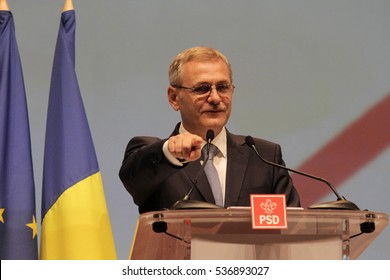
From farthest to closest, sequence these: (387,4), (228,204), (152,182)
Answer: (387,4)
(228,204)
(152,182)

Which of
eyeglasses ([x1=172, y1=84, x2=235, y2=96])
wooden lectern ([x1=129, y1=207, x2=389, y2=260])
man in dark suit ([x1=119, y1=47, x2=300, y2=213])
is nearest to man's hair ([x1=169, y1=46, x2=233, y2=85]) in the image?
man in dark suit ([x1=119, y1=47, x2=300, y2=213])

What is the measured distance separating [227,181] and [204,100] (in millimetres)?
411

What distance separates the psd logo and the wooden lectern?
30 mm

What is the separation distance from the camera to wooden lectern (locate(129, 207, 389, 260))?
8.14ft

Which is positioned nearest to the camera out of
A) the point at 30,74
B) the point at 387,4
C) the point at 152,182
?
the point at 152,182

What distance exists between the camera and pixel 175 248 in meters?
2.64

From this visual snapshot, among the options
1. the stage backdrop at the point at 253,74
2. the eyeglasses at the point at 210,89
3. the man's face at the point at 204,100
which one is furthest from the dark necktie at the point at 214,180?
the stage backdrop at the point at 253,74

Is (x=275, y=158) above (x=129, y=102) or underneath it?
underneath

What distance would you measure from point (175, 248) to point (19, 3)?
Result: 86.5 inches

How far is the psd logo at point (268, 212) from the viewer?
2.47 m

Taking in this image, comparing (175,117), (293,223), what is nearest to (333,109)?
(175,117)

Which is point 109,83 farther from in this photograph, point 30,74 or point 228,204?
point 228,204
